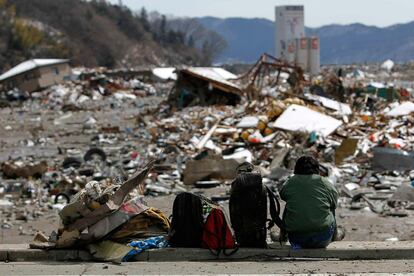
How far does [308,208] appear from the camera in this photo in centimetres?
588

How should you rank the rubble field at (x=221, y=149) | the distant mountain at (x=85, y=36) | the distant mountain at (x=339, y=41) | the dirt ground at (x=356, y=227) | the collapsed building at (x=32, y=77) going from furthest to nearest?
the distant mountain at (x=339, y=41), the distant mountain at (x=85, y=36), the collapsed building at (x=32, y=77), the rubble field at (x=221, y=149), the dirt ground at (x=356, y=227)

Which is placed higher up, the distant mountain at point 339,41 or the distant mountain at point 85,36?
the distant mountain at point 85,36

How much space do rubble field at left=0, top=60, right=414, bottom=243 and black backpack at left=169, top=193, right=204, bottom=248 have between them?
655mm

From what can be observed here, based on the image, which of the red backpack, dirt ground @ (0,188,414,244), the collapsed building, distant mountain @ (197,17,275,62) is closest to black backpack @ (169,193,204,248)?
the red backpack

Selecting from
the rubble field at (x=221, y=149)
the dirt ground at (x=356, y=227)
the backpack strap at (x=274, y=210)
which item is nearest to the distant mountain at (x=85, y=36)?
the rubble field at (x=221, y=149)

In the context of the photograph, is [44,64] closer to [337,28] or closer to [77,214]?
[77,214]

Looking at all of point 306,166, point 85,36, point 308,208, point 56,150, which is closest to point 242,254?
point 308,208

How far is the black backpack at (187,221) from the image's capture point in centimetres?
593

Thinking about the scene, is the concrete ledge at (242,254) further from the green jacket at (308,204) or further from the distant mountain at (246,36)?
the distant mountain at (246,36)

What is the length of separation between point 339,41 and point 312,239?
160 metres

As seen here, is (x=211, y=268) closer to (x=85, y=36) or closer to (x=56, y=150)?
(x=56, y=150)

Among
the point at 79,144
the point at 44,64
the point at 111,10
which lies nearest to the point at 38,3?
the point at 111,10

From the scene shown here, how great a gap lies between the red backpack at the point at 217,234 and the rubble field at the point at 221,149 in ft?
3.03

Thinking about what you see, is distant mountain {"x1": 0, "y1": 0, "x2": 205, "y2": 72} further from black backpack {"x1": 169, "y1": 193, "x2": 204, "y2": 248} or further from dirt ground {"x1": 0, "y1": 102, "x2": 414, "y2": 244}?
black backpack {"x1": 169, "y1": 193, "x2": 204, "y2": 248}
